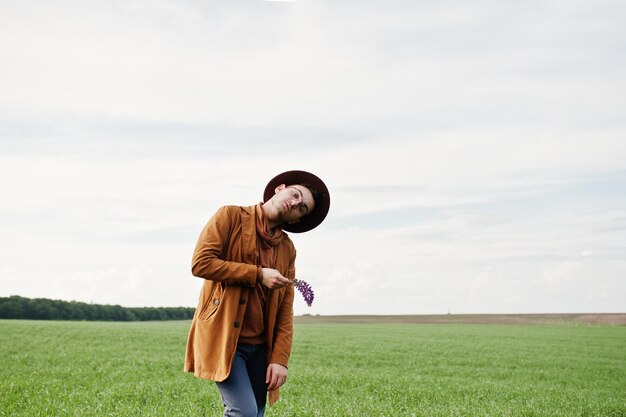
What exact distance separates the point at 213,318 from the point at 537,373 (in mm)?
18626

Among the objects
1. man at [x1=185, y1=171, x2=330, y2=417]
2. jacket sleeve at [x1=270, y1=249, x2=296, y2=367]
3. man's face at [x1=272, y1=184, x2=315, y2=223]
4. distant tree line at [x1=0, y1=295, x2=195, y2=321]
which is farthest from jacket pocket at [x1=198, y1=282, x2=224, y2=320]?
distant tree line at [x1=0, y1=295, x2=195, y2=321]

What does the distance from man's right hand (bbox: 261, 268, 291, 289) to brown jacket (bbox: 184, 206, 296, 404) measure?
0.07 m

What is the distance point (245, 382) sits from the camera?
4.51 metres

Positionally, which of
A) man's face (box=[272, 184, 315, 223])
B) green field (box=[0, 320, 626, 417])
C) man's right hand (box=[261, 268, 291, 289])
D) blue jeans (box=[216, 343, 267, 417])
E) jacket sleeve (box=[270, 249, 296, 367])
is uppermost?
man's face (box=[272, 184, 315, 223])

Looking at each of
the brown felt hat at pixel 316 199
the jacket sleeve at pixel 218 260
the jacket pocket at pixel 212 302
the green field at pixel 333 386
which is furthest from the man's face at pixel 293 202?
the green field at pixel 333 386

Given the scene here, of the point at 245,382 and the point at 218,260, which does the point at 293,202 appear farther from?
the point at 245,382

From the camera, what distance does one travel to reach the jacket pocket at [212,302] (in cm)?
450

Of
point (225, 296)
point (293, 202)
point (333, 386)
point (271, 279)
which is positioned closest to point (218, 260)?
point (225, 296)

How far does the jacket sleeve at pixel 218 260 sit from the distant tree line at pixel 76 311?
8781 centimetres

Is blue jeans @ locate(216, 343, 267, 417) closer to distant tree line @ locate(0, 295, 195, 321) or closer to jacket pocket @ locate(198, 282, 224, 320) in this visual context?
jacket pocket @ locate(198, 282, 224, 320)

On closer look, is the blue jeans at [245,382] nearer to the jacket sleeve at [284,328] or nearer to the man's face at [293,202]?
the jacket sleeve at [284,328]

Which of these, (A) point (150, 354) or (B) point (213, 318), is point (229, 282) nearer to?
(B) point (213, 318)

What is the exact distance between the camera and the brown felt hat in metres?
4.97

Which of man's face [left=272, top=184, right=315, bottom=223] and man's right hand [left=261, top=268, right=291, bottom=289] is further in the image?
man's face [left=272, top=184, right=315, bottom=223]
